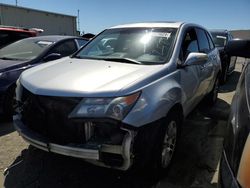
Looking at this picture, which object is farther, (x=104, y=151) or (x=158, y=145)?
(x=158, y=145)

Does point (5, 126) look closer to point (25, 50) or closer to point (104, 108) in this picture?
point (25, 50)

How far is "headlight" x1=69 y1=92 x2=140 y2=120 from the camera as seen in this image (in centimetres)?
272

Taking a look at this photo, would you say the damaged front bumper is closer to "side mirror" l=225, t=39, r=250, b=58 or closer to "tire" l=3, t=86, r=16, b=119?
"side mirror" l=225, t=39, r=250, b=58

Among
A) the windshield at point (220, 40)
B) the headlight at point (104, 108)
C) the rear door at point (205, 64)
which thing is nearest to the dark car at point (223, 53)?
the windshield at point (220, 40)

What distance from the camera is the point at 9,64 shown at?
5262 mm

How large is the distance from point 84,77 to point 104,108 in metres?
0.56

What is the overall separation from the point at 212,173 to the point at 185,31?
1.98 m

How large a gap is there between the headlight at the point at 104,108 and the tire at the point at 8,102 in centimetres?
256

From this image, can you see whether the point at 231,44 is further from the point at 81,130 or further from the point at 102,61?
the point at 81,130

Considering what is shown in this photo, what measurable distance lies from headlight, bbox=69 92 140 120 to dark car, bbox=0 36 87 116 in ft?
8.49

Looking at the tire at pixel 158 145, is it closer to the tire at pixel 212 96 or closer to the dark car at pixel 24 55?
the tire at pixel 212 96

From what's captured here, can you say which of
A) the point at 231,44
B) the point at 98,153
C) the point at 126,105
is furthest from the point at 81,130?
the point at 231,44

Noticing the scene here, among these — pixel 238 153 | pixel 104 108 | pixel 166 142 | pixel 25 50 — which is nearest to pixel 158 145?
pixel 166 142

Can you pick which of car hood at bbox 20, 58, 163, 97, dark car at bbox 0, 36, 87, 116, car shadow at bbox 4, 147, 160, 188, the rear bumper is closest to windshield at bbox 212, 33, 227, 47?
dark car at bbox 0, 36, 87, 116
